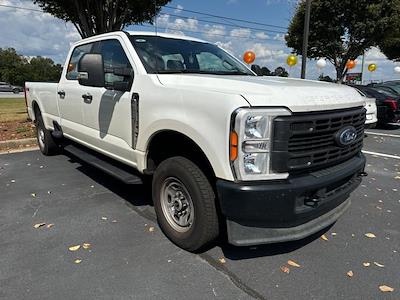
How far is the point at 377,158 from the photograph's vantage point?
7.44m

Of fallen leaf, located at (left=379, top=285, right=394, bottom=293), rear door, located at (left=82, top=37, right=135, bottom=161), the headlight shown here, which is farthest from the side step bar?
fallen leaf, located at (left=379, top=285, right=394, bottom=293)

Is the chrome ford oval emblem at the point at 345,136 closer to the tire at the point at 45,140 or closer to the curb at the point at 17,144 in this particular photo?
the tire at the point at 45,140

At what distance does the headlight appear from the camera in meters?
2.50

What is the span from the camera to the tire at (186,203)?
2928 mm

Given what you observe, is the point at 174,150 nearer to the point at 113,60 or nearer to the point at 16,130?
the point at 113,60

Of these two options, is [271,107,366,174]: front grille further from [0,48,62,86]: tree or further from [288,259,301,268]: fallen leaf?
[0,48,62,86]: tree

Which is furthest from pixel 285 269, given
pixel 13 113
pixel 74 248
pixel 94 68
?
pixel 13 113

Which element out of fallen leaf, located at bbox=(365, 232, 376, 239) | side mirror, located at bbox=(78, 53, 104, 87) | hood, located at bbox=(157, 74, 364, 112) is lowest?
fallen leaf, located at bbox=(365, 232, 376, 239)

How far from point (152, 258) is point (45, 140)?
462cm

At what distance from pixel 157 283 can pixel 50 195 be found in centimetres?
266

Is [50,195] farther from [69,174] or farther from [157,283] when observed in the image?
[157,283]

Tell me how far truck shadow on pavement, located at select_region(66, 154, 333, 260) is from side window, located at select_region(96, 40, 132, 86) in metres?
1.23

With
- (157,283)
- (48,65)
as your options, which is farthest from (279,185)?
(48,65)

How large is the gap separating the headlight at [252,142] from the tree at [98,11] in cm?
1037
